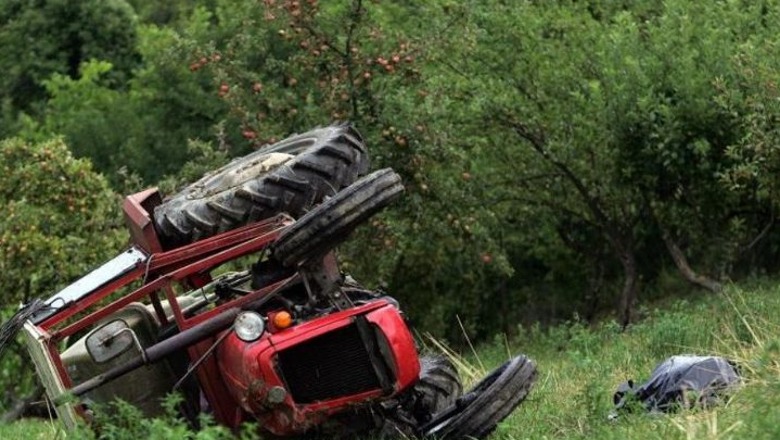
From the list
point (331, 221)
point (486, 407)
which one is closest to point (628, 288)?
point (486, 407)

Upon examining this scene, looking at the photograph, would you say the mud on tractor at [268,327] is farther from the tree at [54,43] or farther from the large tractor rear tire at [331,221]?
the tree at [54,43]

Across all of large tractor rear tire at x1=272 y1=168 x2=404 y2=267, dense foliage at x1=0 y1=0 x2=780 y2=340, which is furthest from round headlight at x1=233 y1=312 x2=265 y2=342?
dense foliage at x1=0 y1=0 x2=780 y2=340

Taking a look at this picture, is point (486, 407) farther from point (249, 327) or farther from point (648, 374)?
point (648, 374)

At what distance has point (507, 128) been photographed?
21562 millimetres

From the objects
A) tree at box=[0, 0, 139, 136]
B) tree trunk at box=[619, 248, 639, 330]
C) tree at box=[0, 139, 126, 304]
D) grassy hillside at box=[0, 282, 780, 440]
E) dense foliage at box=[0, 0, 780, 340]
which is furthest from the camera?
tree at box=[0, 0, 139, 136]

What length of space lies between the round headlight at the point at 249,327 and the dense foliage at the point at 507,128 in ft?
28.8

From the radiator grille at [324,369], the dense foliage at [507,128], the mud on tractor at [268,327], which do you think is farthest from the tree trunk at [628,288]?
the radiator grille at [324,369]

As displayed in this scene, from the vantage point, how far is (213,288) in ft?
33.6

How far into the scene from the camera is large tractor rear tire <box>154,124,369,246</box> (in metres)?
9.36

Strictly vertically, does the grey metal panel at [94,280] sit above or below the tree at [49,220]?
above

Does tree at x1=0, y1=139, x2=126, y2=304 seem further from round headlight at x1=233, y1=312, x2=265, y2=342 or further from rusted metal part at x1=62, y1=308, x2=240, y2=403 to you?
round headlight at x1=233, y1=312, x2=265, y2=342

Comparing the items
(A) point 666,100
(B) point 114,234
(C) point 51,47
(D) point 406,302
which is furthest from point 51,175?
(C) point 51,47

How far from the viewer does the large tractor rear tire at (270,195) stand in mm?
9359

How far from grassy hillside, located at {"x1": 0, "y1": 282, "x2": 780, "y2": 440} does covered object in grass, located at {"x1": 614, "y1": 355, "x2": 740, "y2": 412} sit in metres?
0.13
